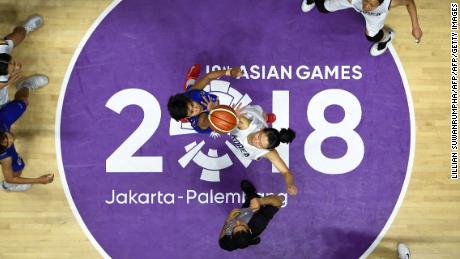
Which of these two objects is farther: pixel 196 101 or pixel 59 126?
pixel 59 126

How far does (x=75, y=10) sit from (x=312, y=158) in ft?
11.4

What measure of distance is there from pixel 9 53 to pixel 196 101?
2208 millimetres

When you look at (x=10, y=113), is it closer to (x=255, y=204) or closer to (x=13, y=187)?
(x=13, y=187)

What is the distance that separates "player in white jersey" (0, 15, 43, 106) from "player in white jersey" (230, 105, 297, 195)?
2.50 m

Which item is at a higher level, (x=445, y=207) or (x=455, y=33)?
(x=455, y=33)

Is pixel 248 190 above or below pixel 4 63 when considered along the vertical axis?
below

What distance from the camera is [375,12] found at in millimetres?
5508

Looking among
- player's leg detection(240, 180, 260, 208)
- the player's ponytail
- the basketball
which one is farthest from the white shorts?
player's leg detection(240, 180, 260, 208)

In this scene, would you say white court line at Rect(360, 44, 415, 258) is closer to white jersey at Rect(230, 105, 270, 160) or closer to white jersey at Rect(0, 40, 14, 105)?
white jersey at Rect(230, 105, 270, 160)

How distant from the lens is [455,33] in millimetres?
6148

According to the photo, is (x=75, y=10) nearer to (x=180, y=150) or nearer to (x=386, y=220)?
(x=180, y=150)

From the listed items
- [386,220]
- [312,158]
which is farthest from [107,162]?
[386,220]

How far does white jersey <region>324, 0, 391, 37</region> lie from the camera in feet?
17.8

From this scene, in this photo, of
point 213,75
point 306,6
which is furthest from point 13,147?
point 306,6
